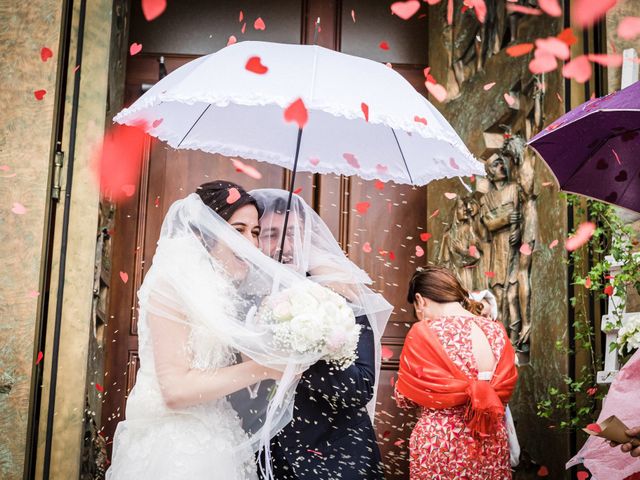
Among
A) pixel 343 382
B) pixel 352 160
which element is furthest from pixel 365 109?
pixel 343 382

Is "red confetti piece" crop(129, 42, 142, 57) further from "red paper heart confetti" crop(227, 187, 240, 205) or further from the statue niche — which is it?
"red paper heart confetti" crop(227, 187, 240, 205)

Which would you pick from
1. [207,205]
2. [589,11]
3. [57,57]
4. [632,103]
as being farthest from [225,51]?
[589,11]

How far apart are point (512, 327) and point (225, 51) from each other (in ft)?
7.81

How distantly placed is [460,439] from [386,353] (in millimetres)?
1203

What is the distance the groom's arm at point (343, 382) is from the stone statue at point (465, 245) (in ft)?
6.75

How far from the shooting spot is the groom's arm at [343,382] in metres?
2.74

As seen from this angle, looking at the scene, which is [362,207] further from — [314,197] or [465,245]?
[465,245]

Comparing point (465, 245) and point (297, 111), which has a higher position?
point (297, 111)

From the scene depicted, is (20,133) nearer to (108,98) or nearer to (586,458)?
(108,98)

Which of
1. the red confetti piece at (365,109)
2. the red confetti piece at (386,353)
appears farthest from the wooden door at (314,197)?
the red confetti piece at (365,109)

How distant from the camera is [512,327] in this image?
4434 mm

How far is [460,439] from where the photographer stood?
3.94 metres

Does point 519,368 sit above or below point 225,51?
below

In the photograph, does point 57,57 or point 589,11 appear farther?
point 57,57
